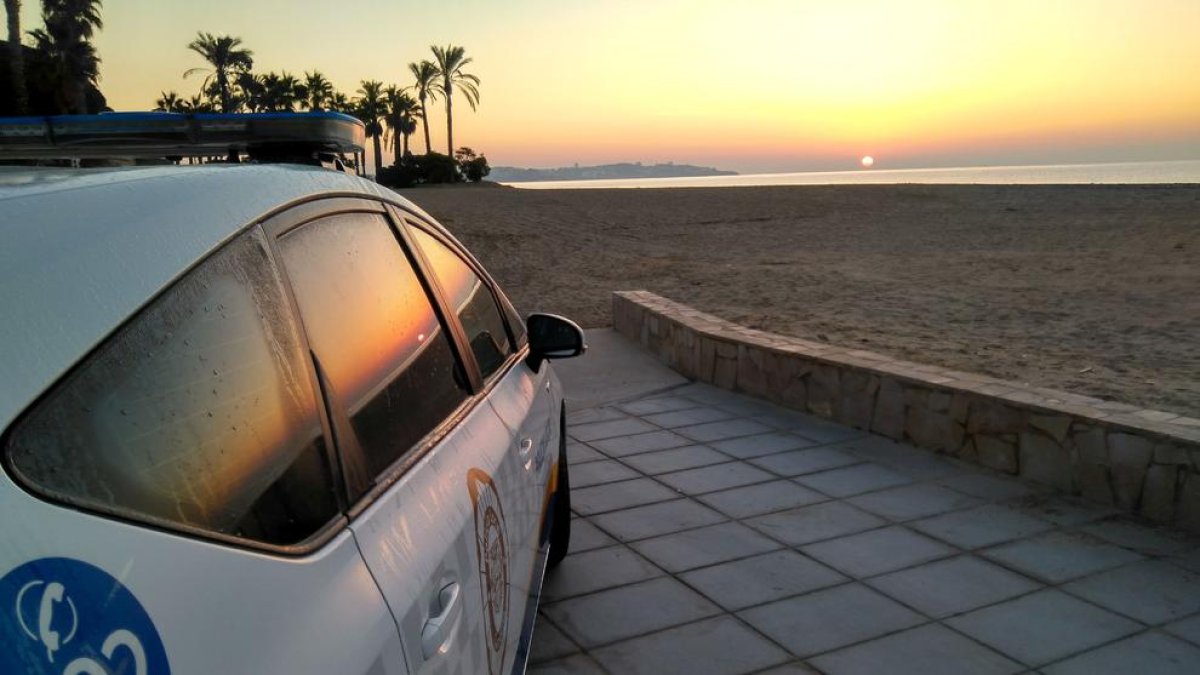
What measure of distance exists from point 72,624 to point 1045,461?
16.4 feet

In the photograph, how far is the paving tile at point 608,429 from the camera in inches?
252

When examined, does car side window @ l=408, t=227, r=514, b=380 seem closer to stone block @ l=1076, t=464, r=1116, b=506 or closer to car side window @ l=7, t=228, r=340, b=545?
car side window @ l=7, t=228, r=340, b=545

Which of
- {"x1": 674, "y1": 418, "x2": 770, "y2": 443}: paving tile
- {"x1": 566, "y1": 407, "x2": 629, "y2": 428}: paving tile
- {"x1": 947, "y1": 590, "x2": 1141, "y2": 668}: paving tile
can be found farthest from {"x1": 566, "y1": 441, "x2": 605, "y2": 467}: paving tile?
{"x1": 947, "y1": 590, "x2": 1141, "y2": 668}: paving tile

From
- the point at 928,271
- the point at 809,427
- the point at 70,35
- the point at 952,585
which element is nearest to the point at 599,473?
the point at 809,427

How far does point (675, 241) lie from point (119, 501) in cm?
2124

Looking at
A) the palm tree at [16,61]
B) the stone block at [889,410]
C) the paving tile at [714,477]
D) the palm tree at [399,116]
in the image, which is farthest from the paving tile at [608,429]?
the palm tree at [399,116]

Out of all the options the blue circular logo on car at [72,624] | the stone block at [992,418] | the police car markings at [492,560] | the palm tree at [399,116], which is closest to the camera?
the blue circular logo on car at [72,624]

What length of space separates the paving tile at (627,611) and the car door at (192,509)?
7.38 ft

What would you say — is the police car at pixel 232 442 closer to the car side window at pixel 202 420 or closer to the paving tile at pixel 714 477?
the car side window at pixel 202 420

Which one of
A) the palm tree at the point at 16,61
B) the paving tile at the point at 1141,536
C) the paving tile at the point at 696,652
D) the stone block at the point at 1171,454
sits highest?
the palm tree at the point at 16,61

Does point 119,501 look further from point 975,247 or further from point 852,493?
point 975,247

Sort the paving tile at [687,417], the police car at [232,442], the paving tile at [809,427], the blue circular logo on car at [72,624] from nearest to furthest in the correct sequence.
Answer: the blue circular logo on car at [72,624] < the police car at [232,442] < the paving tile at [809,427] < the paving tile at [687,417]

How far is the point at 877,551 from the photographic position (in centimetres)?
424

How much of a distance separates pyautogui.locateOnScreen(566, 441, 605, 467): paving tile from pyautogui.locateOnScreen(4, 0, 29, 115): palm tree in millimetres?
31400
